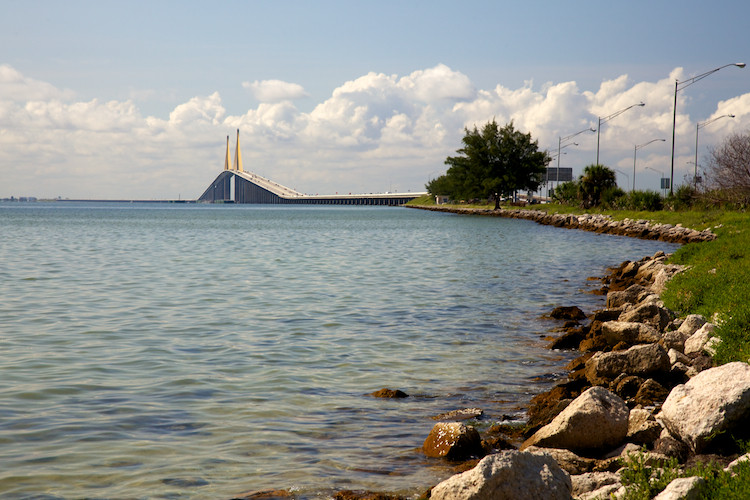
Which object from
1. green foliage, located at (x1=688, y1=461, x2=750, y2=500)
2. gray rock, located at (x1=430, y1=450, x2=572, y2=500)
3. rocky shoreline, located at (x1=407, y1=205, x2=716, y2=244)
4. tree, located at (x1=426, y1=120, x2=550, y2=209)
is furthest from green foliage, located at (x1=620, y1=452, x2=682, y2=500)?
tree, located at (x1=426, y1=120, x2=550, y2=209)

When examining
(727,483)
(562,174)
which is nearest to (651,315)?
(727,483)

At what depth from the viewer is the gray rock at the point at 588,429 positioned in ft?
23.1

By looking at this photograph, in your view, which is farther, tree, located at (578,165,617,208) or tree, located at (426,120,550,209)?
tree, located at (426,120,550,209)

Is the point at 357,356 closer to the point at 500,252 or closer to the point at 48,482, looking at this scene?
the point at 48,482

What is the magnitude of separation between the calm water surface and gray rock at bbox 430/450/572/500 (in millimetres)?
1249

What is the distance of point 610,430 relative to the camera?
23.2 ft

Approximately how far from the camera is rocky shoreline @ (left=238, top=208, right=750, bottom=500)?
549 cm

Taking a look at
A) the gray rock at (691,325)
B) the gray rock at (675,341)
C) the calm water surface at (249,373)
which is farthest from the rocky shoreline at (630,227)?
the gray rock at (675,341)

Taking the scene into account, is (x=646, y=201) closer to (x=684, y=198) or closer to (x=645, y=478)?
(x=684, y=198)

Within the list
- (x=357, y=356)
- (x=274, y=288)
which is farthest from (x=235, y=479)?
(x=274, y=288)

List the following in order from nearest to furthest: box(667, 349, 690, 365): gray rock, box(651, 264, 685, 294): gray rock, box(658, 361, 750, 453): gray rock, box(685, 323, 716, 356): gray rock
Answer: box(658, 361, 750, 453): gray rock < box(667, 349, 690, 365): gray rock < box(685, 323, 716, 356): gray rock < box(651, 264, 685, 294): gray rock

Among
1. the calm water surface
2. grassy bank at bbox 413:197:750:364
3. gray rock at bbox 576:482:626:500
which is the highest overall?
grassy bank at bbox 413:197:750:364

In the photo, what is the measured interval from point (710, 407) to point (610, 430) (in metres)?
0.99

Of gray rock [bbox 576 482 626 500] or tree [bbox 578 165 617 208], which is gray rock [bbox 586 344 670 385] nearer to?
gray rock [bbox 576 482 626 500]
